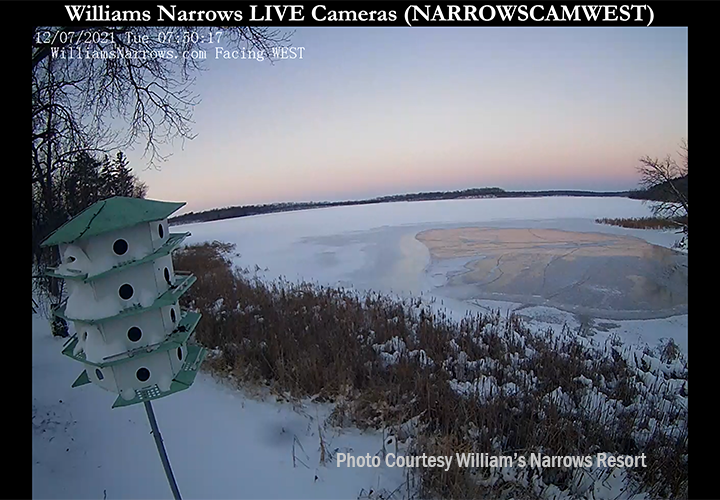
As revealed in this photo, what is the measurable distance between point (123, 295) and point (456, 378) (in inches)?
72.0

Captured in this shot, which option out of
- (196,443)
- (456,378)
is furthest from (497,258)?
(196,443)

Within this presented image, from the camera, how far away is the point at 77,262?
42.0 inches

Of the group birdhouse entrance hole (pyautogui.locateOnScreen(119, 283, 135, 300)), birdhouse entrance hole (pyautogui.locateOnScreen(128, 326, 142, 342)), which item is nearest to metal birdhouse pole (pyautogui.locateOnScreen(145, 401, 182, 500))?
birdhouse entrance hole (pyautogui.locateOnScreen(128, 326, 142, 342))

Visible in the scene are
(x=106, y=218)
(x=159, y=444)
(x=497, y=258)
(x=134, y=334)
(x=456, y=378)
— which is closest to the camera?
(x=106, y=218)

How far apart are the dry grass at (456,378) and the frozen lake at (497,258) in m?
0.49

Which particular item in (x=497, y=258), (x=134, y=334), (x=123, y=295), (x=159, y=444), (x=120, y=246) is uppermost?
(x=120, y=246)

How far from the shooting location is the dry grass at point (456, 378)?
164cm

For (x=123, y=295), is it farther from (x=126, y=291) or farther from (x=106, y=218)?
(x=106, y=218)

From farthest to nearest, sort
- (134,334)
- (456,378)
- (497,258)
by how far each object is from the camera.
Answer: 1. (497,258)
2. (456,378)
3. (134,334)

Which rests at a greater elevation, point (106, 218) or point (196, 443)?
point (106, 218)

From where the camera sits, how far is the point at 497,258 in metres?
4.81

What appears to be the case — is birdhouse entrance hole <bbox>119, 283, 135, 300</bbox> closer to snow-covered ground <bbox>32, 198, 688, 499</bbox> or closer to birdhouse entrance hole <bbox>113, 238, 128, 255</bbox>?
birdhouse entrance hole <bbox>113, 238, 128, 255</bbox>

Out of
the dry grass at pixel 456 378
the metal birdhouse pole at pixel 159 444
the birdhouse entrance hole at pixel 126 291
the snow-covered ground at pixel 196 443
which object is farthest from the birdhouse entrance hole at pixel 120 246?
the dry grass at pixel 456 378

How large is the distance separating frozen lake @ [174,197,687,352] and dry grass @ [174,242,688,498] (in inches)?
19.3
